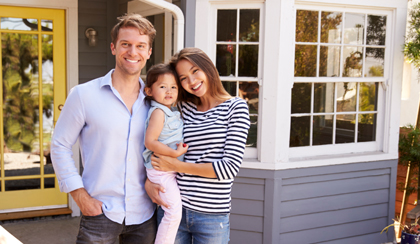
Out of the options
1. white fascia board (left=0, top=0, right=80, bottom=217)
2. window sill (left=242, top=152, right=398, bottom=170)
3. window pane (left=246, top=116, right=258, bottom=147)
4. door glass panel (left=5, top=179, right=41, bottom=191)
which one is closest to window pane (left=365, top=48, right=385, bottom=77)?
window sill (left=242, top=152, right=398, bottom=170)

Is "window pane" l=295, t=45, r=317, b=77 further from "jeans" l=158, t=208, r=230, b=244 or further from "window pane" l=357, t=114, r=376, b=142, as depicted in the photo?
"jeans" l=158, t=208, r=230, b=244

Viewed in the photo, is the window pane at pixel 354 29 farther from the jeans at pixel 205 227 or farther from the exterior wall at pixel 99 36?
the jeans at pixel 205 227

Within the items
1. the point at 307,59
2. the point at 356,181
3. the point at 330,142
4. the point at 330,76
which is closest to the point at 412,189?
the point at 356,181

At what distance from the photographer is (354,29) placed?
3.71 metres

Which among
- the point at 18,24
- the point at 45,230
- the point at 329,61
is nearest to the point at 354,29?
the point at 329,61

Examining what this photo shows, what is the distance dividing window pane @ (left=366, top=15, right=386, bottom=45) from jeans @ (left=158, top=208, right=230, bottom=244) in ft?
9.02

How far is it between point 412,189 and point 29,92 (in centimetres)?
413

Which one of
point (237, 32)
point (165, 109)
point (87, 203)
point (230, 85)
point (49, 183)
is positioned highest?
point (237, 32)

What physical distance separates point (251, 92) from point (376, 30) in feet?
4.59

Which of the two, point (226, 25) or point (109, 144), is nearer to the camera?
point (109, 144)

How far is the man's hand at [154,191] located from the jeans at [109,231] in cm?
15

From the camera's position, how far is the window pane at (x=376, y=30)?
378 centimetres

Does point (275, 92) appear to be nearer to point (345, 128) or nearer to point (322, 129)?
point (322, 129)

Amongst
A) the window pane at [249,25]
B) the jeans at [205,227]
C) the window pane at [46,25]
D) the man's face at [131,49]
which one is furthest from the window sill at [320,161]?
the window pane at [46,25]
